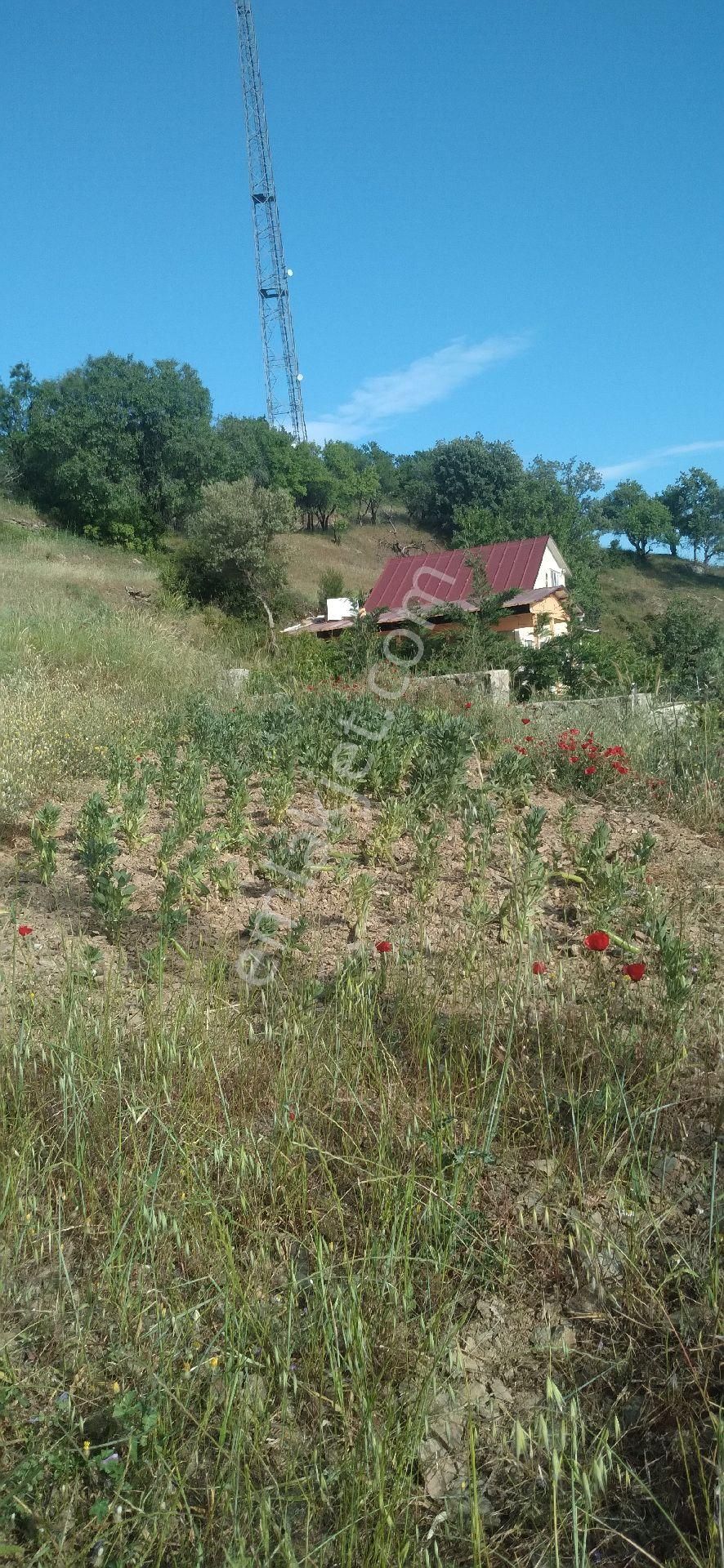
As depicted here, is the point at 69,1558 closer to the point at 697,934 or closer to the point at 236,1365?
the point at 236,1365

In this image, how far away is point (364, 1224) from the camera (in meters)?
1.96

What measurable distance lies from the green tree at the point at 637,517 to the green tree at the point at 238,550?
3786cm

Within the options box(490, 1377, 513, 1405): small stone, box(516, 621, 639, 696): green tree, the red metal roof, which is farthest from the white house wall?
box(490, 1377, 513, 1405): small stone

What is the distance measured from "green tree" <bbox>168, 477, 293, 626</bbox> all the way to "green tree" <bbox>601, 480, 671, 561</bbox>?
3786cm

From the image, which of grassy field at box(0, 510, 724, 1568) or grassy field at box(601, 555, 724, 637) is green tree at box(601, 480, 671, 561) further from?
grassy field at box(0, 510, 724, 1568)

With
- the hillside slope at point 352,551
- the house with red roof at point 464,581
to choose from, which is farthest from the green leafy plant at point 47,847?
the hillside slope at point 352,551

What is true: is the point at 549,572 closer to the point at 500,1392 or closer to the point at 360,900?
the point at 360,900

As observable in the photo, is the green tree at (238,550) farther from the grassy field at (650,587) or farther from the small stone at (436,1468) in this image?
the small stone at (436,1468)

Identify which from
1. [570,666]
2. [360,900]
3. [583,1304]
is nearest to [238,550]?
[570,666]

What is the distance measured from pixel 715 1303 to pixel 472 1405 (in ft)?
1.52

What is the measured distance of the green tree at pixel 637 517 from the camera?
194 feet

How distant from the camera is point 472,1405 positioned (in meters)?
1.56

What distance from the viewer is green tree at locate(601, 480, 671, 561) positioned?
59125 millimetres

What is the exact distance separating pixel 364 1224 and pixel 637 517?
62.2 metres
